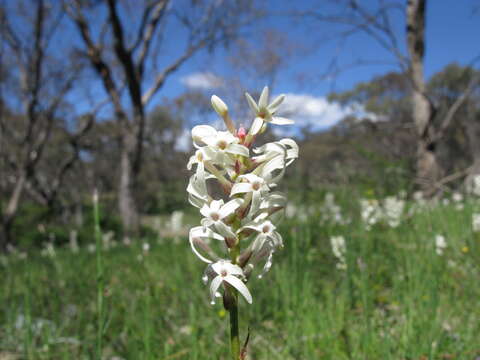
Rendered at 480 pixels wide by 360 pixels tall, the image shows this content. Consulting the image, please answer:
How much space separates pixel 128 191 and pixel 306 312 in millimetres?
10079

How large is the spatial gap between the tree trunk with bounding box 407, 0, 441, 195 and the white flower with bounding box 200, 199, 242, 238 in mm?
7421

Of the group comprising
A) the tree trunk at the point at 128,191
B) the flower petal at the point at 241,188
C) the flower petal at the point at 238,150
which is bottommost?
the flower petal at the point at 241,188

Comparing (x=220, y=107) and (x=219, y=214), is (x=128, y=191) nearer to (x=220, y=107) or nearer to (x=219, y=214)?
(x=220, y=107)

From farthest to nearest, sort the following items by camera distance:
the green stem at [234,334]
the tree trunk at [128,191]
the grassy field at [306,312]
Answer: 1. the tree trunk at [128,191]
2. the grassy field at [306,312]
3. the green stem at [234,334]

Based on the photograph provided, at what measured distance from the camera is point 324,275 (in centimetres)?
340

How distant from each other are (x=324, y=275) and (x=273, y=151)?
8.65 feet

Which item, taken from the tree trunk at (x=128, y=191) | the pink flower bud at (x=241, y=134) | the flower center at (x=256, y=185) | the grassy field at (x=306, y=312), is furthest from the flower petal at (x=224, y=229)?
the tree trunk at (x=128, y=191)

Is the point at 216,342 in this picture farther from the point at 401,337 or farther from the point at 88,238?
the point at 88,238

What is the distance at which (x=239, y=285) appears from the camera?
881mm

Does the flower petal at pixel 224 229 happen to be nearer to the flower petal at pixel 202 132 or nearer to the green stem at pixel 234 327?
the green stem at pixel 234 327

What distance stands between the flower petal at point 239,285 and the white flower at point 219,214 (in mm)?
99

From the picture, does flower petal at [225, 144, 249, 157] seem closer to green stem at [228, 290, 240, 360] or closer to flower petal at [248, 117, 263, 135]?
flower petal at [248, 117, 263, 135]

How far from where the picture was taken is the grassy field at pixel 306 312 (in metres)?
1.67

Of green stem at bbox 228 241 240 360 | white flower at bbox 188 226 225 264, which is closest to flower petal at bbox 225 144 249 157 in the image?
white flower at bbox 188 226 225 264
